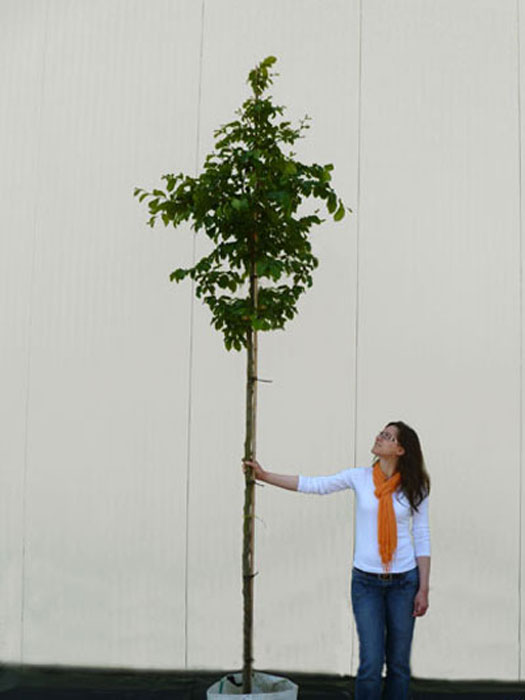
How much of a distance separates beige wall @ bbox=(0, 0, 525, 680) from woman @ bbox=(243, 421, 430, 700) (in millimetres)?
1024

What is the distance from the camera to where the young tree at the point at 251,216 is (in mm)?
2936

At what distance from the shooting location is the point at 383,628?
2.97m

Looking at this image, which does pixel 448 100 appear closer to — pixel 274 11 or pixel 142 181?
pixel 274 11

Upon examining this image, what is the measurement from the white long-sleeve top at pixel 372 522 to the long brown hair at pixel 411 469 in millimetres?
26

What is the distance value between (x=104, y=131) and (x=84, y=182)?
0.87 feet

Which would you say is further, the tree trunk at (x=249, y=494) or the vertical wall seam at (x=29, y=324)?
the vertical wall seam at (x=29, y=324)

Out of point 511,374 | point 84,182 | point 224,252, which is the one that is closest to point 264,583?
point 511,374

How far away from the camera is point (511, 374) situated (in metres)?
4.09

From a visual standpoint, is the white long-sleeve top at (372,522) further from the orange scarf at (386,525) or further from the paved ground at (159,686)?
the paved ground at (159,686)

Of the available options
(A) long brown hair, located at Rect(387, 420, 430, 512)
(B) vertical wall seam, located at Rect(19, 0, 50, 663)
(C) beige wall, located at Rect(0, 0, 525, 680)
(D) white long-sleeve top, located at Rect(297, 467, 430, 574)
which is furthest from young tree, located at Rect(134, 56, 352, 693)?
(B) vertical wall seam, located at Rect(19, 0, 50, 663)

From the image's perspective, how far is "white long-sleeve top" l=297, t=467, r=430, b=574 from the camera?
2.95 metres

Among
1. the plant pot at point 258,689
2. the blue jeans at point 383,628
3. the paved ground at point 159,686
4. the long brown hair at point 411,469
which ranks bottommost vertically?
the paved ground at point 159,686

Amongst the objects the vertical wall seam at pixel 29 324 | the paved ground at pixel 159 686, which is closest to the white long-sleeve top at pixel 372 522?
the paved ground at pixel 159 686

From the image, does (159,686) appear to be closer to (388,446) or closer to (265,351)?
(265,351)
